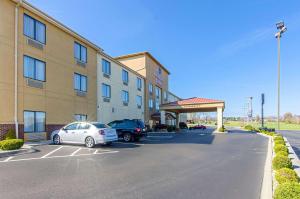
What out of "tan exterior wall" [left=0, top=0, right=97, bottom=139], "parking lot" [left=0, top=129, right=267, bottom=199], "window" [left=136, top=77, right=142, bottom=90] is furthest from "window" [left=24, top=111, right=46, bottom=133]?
"window" [left=136, top=77, right=142, bottom=90]

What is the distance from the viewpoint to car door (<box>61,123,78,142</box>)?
15391 mm

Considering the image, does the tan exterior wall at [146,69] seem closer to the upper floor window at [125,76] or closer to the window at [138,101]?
the window at [138,101]

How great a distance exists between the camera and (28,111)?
16719mm

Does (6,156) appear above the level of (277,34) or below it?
below

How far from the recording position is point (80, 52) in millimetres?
22938

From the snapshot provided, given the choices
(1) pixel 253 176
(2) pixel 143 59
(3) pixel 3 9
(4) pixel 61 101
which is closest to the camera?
(1) pixel 253 176

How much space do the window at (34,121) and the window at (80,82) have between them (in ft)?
15.8

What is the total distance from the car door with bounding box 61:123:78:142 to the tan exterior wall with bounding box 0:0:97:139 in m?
2.94

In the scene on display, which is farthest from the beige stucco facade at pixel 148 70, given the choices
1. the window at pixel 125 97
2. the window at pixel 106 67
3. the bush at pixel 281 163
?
the bush at pixel 281 163

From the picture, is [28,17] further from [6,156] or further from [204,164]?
[204,164]

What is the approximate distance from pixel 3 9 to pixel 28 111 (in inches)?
256

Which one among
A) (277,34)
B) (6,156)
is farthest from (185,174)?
(277,34)

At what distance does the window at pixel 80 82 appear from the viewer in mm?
22230

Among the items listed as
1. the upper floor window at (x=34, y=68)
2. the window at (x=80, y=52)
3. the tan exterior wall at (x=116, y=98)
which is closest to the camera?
the upper floor window at (x=34, y=68)
